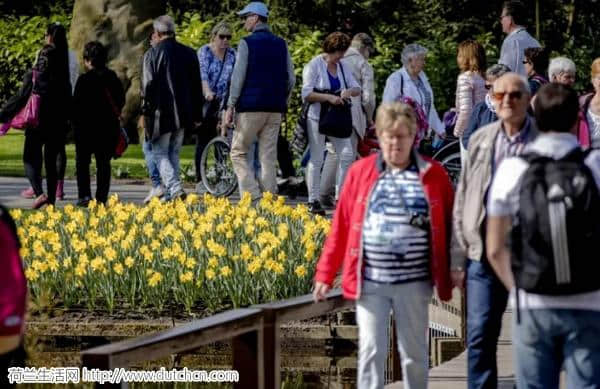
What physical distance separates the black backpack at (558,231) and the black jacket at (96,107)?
10.2 m

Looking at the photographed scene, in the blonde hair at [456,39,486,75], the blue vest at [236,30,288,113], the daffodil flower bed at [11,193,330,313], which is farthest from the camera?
the blue vest at [236,30,288,113]

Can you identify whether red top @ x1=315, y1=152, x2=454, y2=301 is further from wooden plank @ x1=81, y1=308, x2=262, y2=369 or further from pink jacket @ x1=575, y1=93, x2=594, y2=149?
pink jacket @ x1=575, y1=93, x2=594, y2=149

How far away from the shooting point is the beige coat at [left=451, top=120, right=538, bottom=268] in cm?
755

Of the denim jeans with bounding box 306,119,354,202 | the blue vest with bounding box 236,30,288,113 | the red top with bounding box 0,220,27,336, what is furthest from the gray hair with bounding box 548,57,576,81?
the red top with bounding box 0,220,27,336

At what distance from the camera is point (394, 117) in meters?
7.53

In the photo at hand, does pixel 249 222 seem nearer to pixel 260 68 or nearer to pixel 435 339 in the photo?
pixel 435 339

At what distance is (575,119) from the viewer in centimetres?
661

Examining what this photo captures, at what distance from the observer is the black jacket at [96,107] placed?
1611 centimetres

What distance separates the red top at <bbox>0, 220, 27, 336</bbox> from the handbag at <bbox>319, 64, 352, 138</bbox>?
9.73 metres

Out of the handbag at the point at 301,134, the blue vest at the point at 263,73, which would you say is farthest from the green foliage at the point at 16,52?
the blue vest at the point at 263,73

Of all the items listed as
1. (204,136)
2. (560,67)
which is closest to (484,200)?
(560,67)

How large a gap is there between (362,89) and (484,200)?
8.47 metres

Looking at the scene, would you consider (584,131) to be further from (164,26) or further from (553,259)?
(164,26)

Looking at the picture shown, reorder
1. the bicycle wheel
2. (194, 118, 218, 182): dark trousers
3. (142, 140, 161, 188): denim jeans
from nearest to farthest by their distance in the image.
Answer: (142, 140, 161, 188): denim jeans < the bicycle wheel < (194, 118, 218, 182): dark trousers
